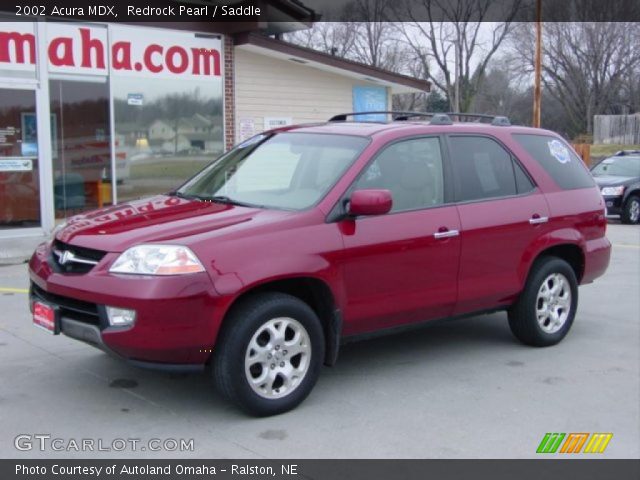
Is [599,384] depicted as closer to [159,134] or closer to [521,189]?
[521,189]

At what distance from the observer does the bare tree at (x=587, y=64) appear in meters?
48.4

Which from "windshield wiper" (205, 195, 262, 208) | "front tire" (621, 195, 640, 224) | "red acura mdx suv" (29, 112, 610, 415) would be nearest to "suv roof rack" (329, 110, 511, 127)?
"red acura mdx suv" (29, 112, 610, 415)

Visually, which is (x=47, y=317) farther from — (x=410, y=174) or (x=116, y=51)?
(x=116, y=51)

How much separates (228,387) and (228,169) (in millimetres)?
1926

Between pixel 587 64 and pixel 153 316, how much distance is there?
52952 mm

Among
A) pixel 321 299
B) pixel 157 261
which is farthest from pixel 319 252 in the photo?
pixel 157 261

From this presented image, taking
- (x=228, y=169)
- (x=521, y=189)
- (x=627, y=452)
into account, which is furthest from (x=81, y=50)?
(x=627, y=452)

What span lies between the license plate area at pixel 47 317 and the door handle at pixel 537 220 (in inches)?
141

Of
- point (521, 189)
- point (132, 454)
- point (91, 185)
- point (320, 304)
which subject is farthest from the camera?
point (91, 185)

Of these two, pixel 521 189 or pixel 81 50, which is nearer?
pixel 521 189

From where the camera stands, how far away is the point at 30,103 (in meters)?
11.1

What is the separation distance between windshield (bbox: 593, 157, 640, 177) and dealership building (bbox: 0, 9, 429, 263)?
659cm

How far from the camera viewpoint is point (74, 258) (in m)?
4.47

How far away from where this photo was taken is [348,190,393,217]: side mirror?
15.4ft
